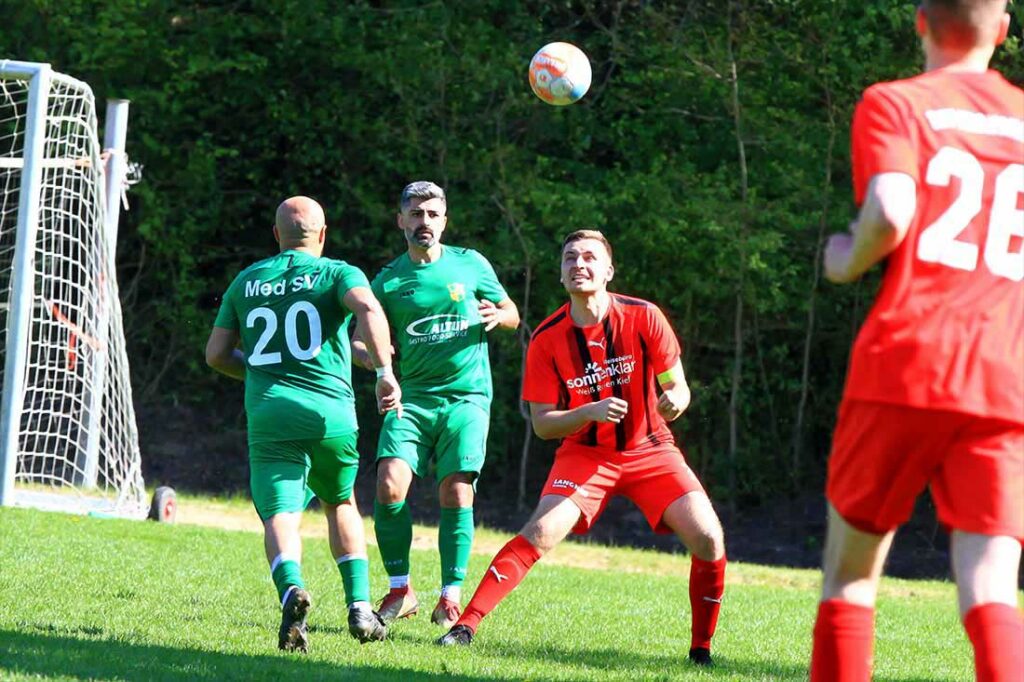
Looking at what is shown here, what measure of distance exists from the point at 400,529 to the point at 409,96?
12.3 meters

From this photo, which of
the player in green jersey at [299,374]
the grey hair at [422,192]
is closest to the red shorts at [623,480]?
the player in green jersey at [299,374]

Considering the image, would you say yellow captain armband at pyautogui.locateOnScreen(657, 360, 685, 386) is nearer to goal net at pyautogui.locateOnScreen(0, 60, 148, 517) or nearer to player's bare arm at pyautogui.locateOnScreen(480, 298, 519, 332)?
player's bare arm at pyautogui.locateOnScreen(480, 298, 519, 332)

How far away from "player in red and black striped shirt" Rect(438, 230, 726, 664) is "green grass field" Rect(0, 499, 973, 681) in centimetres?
35

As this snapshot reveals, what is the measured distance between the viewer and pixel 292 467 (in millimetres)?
6273

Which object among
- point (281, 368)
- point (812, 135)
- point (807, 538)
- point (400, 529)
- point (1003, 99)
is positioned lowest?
point (807, 538)

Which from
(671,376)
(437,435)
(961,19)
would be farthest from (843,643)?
(437,435)

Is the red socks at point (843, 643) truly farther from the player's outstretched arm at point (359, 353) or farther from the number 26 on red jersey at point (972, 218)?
the player's outstretched arm at point (359, 353)

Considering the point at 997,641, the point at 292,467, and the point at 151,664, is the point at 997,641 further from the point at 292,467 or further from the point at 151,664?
the point at 292,467

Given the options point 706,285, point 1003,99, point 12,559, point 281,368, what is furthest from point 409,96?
point 1003,99

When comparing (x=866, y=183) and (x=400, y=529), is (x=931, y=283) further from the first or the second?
(x=400, y=529)

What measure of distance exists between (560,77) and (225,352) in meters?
3.44

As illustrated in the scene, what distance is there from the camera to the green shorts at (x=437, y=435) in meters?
7.43

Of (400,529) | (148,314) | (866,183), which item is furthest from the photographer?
(148,314)

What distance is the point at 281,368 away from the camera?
6297 mm
